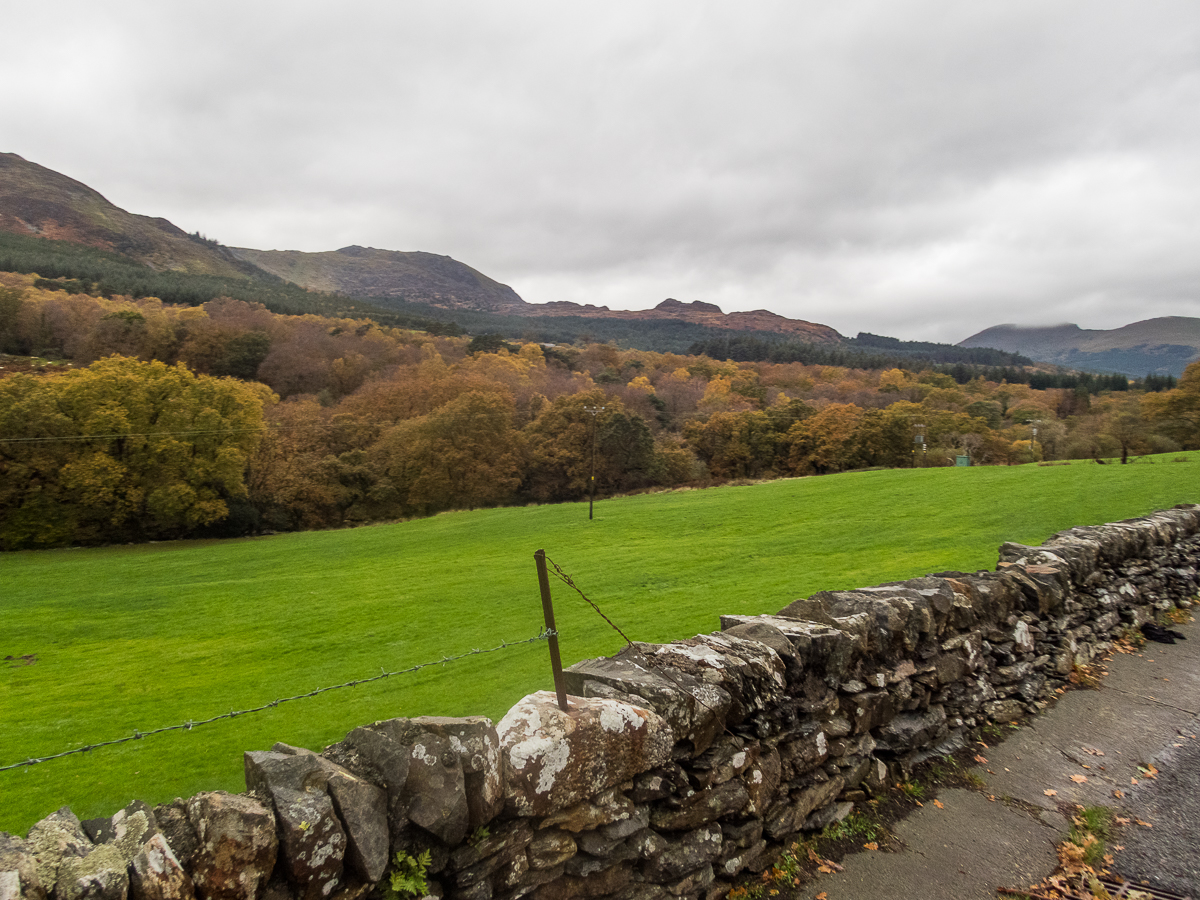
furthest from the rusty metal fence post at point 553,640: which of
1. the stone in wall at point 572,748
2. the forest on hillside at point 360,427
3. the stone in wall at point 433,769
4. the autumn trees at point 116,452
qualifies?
the autumn trees at point 116,452

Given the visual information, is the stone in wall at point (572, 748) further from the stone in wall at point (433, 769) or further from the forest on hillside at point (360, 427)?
the forest on hillside at point (360, 427)

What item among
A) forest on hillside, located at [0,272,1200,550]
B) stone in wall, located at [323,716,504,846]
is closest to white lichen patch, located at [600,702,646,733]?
stone in wall, located at [323,716,504,846]

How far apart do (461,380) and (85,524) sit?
33.4m

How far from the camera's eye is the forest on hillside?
37500mm

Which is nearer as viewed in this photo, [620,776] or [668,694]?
[620,776]

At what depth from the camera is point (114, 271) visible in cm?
13538

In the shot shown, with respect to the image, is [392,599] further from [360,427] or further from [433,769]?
[360,427]

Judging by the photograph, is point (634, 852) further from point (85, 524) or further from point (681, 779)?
point (85, 524)

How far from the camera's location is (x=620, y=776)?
4016 millimetres

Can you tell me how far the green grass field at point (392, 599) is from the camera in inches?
345

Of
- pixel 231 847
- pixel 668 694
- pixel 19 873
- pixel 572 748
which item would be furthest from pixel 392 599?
pixel 19 873

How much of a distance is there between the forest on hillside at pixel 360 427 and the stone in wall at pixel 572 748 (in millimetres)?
36083

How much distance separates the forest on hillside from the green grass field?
4.44 metres

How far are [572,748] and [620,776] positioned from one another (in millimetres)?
477
